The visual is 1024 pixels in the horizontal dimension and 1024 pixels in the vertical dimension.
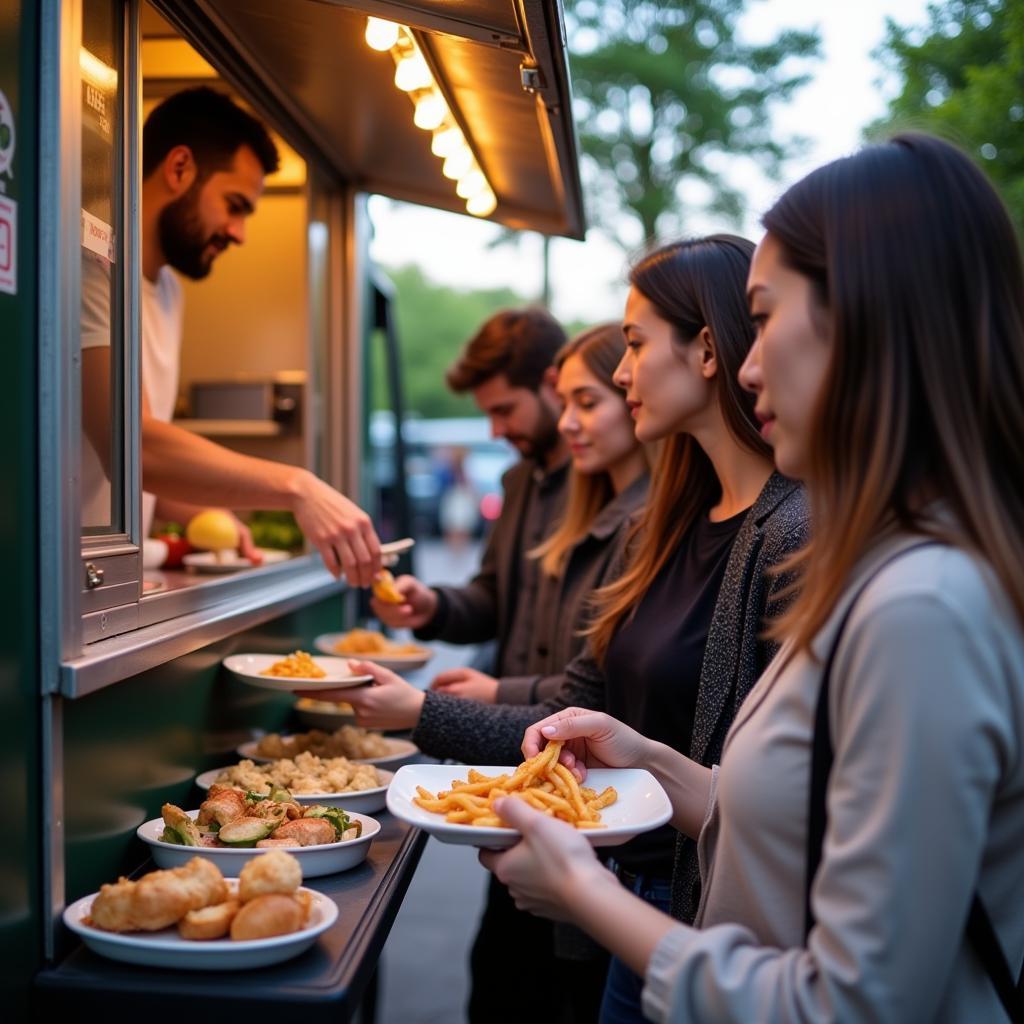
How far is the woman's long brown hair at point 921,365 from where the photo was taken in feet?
4.60

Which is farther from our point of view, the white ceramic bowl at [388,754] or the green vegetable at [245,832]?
the white ceramic bowl at [388,754]

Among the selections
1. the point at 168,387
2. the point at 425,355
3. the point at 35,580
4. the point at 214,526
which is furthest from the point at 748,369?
the point at 425,355

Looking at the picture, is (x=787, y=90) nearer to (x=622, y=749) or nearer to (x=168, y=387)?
(x=168, y=387)

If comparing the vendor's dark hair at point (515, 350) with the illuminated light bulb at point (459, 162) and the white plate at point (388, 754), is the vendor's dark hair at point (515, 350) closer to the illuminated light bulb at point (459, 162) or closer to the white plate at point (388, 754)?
the illuminated light bulb at point (459, 162)

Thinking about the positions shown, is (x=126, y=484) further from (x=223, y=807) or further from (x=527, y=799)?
(x=527, y=799)

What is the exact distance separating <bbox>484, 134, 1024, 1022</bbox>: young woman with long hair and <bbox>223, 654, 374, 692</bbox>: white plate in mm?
1241

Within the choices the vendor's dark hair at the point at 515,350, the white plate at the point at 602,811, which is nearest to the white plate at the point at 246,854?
the white plate at the point at 602,811

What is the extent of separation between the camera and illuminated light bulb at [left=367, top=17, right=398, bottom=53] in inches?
109

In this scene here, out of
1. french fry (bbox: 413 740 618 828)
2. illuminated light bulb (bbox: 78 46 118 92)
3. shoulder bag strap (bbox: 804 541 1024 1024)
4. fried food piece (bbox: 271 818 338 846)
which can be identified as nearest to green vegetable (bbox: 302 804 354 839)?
fried food piece (bbox: 271 818 338 846)

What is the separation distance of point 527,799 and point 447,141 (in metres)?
2.36

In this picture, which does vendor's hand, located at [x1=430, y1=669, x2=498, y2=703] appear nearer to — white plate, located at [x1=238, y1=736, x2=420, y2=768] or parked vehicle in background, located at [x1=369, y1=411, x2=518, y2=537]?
white plate, located at [x1=238, y1=736, x2=420, y2=768]

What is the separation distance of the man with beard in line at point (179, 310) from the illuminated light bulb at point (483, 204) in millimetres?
818

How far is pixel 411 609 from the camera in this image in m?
4.40

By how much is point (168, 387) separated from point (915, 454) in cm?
311
